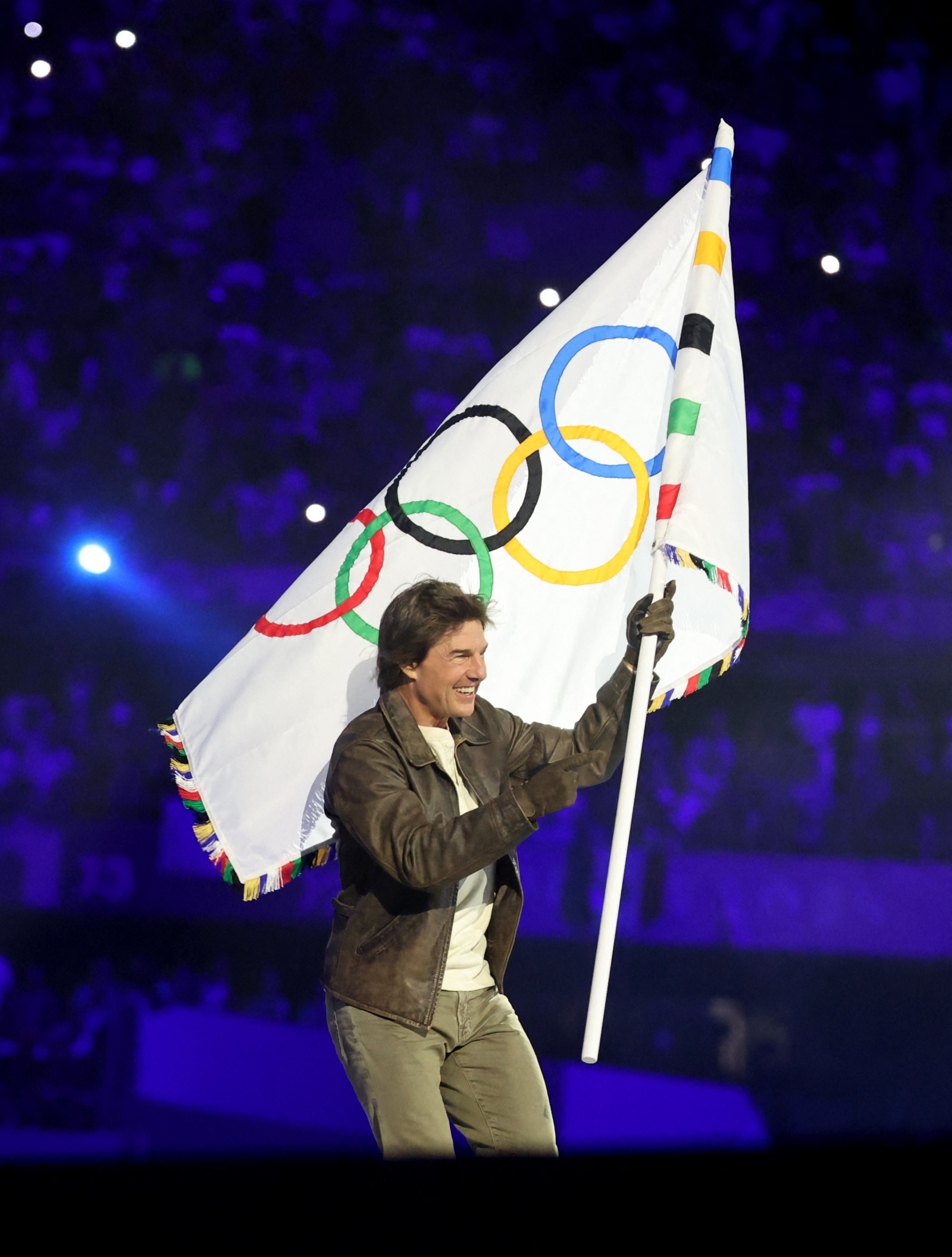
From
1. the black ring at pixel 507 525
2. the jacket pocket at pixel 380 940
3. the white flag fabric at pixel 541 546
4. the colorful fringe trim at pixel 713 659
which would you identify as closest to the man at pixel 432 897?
the jacket pocket at pixel 380 940

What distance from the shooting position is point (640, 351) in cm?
214

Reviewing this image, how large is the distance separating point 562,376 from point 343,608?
58cm

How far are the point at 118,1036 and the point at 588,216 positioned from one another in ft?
9.74

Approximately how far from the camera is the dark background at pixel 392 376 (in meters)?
3.66

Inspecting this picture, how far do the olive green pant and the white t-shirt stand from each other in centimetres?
2

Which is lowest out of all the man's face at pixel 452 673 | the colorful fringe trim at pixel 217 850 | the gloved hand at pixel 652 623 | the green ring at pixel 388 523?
the colorful fringe trim at pixel 217 850

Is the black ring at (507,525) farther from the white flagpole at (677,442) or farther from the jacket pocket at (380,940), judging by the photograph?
the jacket pocket at (380,940)

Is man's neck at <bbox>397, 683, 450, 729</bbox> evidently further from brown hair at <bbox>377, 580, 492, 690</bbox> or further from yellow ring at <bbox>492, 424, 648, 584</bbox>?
yellow ring at <bbox>492, 424, 648, 584</bbox>

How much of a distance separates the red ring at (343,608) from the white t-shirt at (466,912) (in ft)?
1.47

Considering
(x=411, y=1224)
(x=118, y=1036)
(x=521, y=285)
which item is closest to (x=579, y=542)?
(x=411, y=1224)

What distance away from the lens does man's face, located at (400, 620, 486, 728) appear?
5.37 feet

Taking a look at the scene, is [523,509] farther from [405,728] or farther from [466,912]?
[466,912]

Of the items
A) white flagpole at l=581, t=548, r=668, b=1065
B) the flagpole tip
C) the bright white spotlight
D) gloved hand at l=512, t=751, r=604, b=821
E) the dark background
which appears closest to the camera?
gloved hand at l=512, t=751, r=604, b=821

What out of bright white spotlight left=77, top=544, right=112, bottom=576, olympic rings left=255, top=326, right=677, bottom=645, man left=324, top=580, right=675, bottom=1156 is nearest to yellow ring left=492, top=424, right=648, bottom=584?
olympic rings left=255, top=326, right=677, bottom=645
